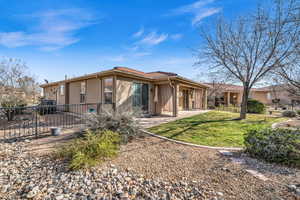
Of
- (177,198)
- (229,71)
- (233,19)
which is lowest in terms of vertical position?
(177,198)

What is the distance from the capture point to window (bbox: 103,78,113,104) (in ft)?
28.5

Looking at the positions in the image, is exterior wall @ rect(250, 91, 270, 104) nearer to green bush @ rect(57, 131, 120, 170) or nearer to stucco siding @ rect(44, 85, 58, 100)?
green bush @ rect(57, 131, 120, 170)

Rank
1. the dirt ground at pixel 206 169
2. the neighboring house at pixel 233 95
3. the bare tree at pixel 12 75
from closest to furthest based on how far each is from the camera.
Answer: the dirt ground at pixel 206 169 → the bare tree at pixel 12 75 → the neighboring house at pixel 233 95

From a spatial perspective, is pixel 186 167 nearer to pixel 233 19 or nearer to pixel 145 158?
pixel 145 158

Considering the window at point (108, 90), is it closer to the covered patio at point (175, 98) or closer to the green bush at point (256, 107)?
the covered patio at point (175, 98)

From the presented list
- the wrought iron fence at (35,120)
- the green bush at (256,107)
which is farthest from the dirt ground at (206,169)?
the green bush at (256,107)

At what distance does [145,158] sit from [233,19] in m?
9.72

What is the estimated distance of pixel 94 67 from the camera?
15.4m

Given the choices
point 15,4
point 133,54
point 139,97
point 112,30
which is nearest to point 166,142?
point 139,97

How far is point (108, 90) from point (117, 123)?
4.11 m

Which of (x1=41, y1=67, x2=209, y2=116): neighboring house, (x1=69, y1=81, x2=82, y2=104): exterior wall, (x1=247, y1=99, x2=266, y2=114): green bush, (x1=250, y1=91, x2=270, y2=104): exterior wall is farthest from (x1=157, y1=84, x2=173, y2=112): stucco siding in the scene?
(x1=250, y1=91, x2=270, y2=104): exterior wall

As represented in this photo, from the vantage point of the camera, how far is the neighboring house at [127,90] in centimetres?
848

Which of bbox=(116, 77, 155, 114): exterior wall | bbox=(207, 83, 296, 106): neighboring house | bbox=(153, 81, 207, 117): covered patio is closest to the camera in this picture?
bbox=(116, 77, 155, 114): exterior wall

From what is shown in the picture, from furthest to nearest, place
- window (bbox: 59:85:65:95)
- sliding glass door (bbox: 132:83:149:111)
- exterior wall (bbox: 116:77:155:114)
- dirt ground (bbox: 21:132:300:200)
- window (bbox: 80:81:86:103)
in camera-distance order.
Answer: window (bbox: 59:85:65:95), window (bbox: 80:81:86:103), sliding glass door (bbox: 132:83:149:111), exterior wall (bbox: 116:77:155:114), dirt ground (bbox: 21:132:300:200)
